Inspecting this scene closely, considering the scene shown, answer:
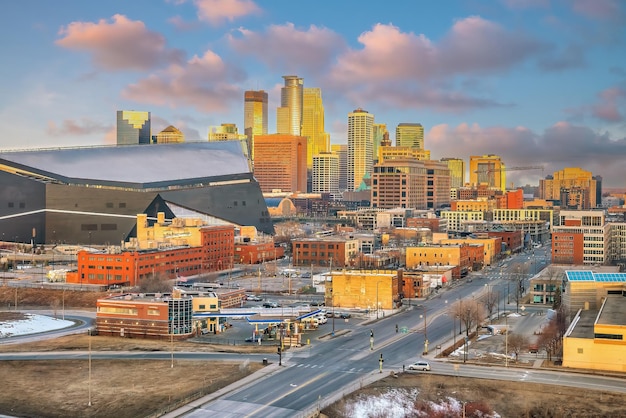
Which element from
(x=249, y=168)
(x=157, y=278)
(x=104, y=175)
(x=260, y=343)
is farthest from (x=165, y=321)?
(x=249, y=168)

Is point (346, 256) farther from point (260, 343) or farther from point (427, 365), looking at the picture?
point (427, 365)

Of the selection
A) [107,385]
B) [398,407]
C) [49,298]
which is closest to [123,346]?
[107,385]

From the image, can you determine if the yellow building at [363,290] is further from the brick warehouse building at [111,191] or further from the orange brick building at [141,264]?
the brick warehouse building at [111,191]

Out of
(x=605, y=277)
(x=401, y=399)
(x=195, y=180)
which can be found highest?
(x=195, y=180)

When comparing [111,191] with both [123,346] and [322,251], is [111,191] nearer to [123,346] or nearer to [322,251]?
[322,251]

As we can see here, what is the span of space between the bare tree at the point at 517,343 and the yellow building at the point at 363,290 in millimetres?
14746

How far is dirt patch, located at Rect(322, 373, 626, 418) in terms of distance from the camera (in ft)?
115

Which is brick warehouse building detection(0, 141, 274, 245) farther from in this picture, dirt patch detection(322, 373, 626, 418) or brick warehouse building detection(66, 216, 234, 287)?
dirt patch detection(322, 373, 626, 418)

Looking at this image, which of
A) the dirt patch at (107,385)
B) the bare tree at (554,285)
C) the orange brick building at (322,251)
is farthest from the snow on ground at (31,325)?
the orange brick building at (322,251)

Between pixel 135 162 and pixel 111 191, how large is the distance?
41.7 ft

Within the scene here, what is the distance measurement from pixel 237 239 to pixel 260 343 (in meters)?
61.1

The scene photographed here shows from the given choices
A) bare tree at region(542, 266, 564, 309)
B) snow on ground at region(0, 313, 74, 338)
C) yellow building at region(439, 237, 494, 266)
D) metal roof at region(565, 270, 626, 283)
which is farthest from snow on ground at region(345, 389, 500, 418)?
yellow building at region(439, 237, 494, 266)

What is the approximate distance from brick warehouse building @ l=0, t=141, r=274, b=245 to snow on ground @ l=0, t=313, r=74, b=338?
51.4 m

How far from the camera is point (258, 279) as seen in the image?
8756 cm
